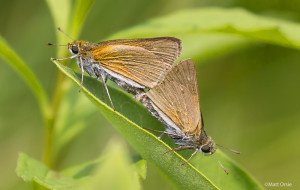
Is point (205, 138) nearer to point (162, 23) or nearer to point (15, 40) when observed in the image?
point (162, 23)

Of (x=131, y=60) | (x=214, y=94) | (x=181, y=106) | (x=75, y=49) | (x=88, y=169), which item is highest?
(x=75, y=49)

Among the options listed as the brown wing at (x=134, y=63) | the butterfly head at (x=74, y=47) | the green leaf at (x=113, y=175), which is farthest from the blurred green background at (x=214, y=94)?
the green leaf at (x=113, y=175)

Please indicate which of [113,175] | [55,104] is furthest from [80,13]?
[113,175]

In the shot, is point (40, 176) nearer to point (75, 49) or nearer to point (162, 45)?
point (75, 49)

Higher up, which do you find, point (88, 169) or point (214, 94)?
point (88, 169)

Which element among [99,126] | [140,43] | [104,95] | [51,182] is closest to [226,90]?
[99,126]

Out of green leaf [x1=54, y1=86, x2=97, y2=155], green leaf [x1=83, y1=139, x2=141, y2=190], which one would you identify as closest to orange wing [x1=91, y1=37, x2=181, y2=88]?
green leaf [x1=54, y1=86, x2=97, y2=155]
